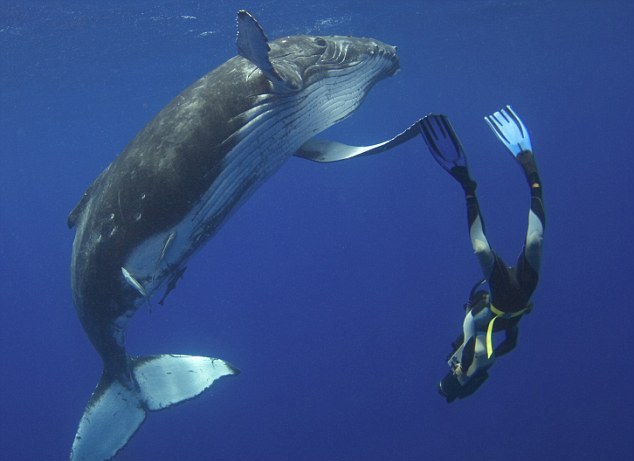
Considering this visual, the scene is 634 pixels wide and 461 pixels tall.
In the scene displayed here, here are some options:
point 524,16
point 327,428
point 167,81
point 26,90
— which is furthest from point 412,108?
point 327,428

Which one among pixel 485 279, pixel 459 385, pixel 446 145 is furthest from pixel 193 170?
pixel 459 385

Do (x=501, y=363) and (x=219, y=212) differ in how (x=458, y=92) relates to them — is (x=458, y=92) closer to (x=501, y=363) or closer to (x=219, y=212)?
(x=501, y=363)

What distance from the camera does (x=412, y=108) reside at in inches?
2530

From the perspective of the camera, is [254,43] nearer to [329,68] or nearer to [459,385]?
[329,68]

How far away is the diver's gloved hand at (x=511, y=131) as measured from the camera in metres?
6.38

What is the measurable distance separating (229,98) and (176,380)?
12.7 feet

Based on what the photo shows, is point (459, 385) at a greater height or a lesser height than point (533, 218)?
lesser

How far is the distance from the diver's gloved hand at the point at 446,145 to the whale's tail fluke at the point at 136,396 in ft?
12.1

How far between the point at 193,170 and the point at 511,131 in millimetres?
3961

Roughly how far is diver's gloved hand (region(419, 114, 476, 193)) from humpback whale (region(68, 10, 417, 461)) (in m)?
0.23

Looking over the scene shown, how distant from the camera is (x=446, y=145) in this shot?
577 centimetres

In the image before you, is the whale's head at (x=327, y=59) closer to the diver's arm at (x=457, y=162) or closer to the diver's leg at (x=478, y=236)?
the diver's arm at (x=457, y=162)

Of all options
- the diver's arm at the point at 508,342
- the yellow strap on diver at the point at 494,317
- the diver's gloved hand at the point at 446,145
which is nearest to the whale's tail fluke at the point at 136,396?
the yellow strap on diver at the point at 494,317

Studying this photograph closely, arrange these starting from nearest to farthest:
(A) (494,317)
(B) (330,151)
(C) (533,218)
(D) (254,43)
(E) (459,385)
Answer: (D) (254,43) → (A) (494,317) → (C) (533,218) → (E) (459,385) → (B) (330,151)
